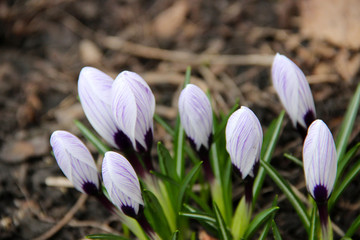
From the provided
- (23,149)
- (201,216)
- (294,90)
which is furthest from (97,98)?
(23,149)

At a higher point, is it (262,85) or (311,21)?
(311,21)

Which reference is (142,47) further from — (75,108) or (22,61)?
(22,61)

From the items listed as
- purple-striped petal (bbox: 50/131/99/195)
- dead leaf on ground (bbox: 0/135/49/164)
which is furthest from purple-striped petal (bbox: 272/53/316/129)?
dead leaf on ground (bbox: 0/135/49/164)

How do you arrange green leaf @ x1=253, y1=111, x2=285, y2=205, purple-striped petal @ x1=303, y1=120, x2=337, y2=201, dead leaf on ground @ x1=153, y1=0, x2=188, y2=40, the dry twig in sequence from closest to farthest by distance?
purple-striped petal @ x1=303, y1=120, x2=337, y2=201 < green leaf @ x1=253, y1=111, x2=285, y2=205 < the dry twig < dead leaf on ground @ x1=153, y1=0, x2=188, y2=40

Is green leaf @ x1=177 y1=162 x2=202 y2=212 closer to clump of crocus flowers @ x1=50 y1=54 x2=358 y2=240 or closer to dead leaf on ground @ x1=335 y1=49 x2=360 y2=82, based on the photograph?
clump of crocus flowers @ x1=50 y1=54 x2=358 y2=240

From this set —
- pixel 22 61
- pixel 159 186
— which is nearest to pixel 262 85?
pixel 159 186

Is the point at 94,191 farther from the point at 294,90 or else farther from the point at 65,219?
the point at 294,90

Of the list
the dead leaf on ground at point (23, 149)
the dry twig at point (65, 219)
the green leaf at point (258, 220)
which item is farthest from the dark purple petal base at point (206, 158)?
the dead leaf on ground at point (23, 149)
